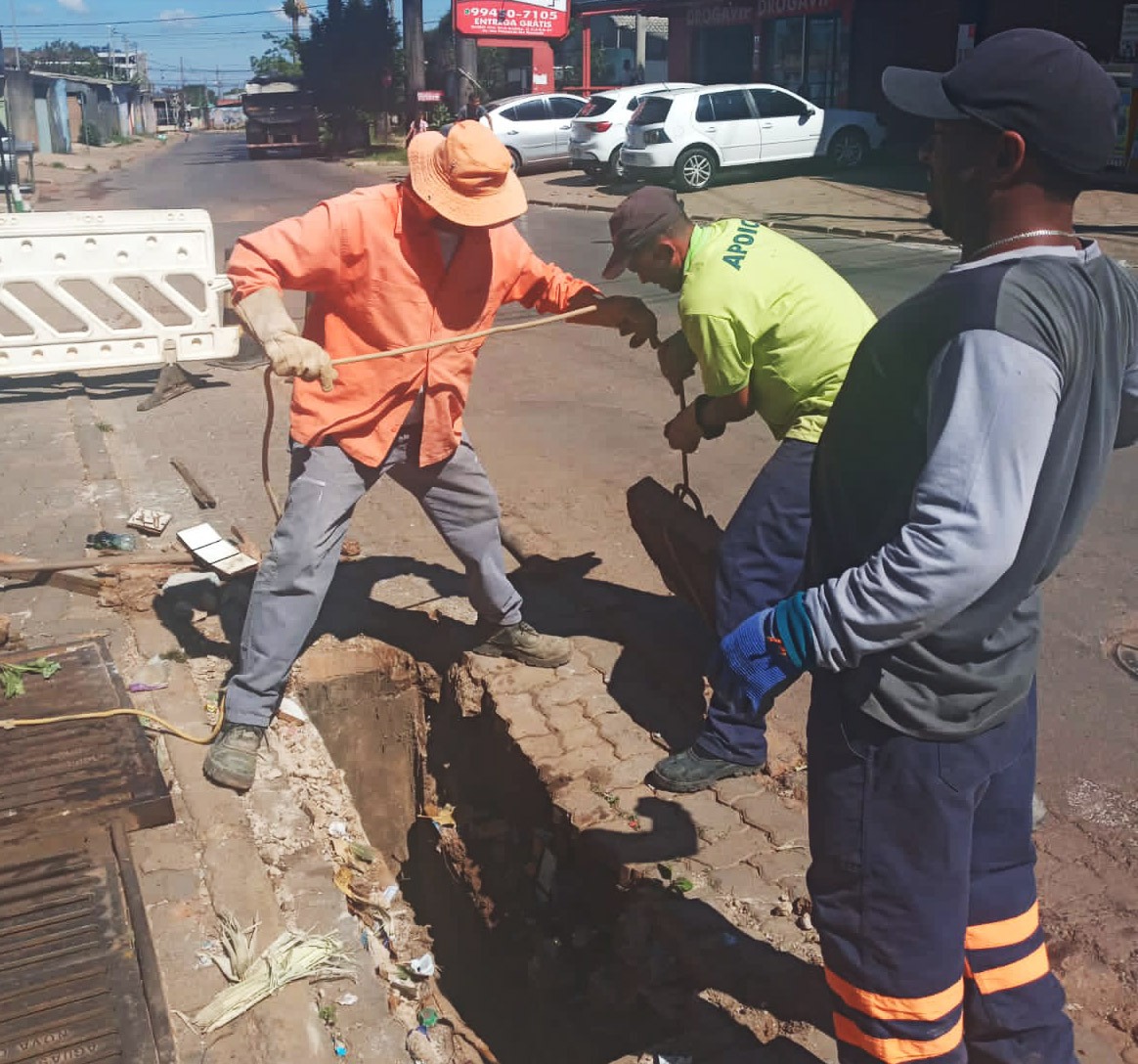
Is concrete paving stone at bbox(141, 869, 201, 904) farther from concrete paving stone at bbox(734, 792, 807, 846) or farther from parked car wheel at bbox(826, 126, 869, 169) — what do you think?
parked car wheel at bbox(826, 126, 869, 169)

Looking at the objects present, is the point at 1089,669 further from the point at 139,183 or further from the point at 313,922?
the point at 139,183

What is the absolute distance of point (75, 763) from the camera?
3895 millimetres

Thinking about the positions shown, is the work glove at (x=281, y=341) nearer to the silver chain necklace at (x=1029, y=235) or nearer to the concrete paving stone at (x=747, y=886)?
the concrete paving stone at (x=747, y=886)

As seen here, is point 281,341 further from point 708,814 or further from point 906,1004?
point 906,1004

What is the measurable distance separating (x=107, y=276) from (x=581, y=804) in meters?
7.03

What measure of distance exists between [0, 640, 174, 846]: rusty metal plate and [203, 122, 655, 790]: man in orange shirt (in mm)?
259

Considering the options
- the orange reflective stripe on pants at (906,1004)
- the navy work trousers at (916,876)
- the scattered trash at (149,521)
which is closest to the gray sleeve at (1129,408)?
the navy work trousers at (916,876)

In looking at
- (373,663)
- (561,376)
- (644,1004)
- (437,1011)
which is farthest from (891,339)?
(561,376)

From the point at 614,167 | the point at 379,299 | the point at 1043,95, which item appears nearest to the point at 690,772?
the point at 379,299

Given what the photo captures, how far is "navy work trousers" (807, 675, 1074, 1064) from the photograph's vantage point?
6.79 ft

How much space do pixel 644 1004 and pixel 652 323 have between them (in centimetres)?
235

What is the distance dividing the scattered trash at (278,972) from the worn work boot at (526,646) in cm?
156

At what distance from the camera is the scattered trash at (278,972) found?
2945 mm

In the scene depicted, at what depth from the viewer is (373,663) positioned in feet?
16.1
